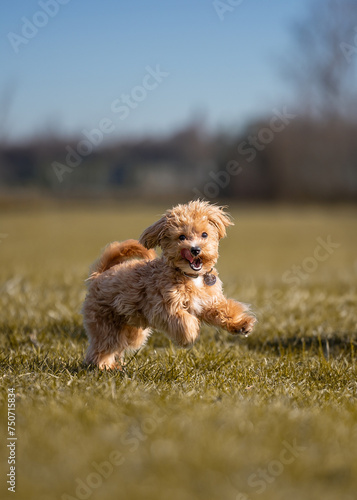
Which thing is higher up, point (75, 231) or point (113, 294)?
point (113, 294)

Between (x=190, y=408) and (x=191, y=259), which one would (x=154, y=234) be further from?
(x=190, y=408)

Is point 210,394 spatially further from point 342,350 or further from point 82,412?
point 342,350

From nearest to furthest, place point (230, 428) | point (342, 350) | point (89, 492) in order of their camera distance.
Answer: point (89, 492) → point (230, 428) → point (342, 350)

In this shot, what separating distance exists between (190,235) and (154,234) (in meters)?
0.24

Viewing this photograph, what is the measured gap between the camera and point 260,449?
7.45ft

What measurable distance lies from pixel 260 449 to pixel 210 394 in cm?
75

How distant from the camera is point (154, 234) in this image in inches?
130

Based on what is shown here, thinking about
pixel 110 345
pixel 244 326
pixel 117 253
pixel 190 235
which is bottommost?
pixel 110 345

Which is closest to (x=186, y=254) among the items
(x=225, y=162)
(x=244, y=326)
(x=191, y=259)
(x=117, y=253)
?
(x=191, y=259)

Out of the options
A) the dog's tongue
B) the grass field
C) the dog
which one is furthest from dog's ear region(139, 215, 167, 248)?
the grass field

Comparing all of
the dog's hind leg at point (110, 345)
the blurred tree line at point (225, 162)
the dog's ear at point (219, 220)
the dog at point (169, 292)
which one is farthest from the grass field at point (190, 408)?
the blurred tree line at point (225, 162)

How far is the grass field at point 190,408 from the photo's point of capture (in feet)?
6.81

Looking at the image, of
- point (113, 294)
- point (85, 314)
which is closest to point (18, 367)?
Result: point (85, 314)

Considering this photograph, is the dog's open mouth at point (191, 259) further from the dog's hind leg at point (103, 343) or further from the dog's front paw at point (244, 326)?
the dog's hind leg at point (103, 343)
